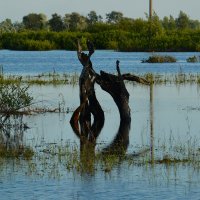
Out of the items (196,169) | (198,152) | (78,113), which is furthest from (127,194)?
(78,113)

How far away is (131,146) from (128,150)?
0.54 meters

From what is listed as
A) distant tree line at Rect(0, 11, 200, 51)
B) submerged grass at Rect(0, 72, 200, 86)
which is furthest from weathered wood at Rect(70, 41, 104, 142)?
distant tree line at Rect(0, 11, 200, 51)

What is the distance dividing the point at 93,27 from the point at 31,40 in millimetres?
7130

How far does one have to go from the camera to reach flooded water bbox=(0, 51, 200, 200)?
1194 centimetres

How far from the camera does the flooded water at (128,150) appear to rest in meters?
11.9

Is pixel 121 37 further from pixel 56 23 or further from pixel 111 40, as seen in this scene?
pixel 56 23

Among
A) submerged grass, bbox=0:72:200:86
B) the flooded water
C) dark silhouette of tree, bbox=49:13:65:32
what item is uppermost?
dark silhouette of tree, bbox=49:13:65:32

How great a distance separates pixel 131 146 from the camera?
16.3 metres

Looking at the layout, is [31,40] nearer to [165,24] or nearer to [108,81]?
[165,24]

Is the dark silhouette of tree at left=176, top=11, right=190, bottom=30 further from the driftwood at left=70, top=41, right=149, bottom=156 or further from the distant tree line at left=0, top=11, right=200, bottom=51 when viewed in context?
the driftwood at left=70, top=41, right=149, bottom=156

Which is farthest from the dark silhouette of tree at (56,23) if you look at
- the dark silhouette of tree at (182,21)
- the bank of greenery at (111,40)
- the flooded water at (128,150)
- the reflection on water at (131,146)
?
the reflection on water at (131,146)

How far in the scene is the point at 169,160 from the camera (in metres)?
14.3

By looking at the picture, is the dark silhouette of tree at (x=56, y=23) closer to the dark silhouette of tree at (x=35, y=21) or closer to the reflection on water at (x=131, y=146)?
the dark silhouette of tree at (x=35, y=21)

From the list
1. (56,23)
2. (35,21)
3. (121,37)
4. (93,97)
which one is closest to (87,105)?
(93,97)
